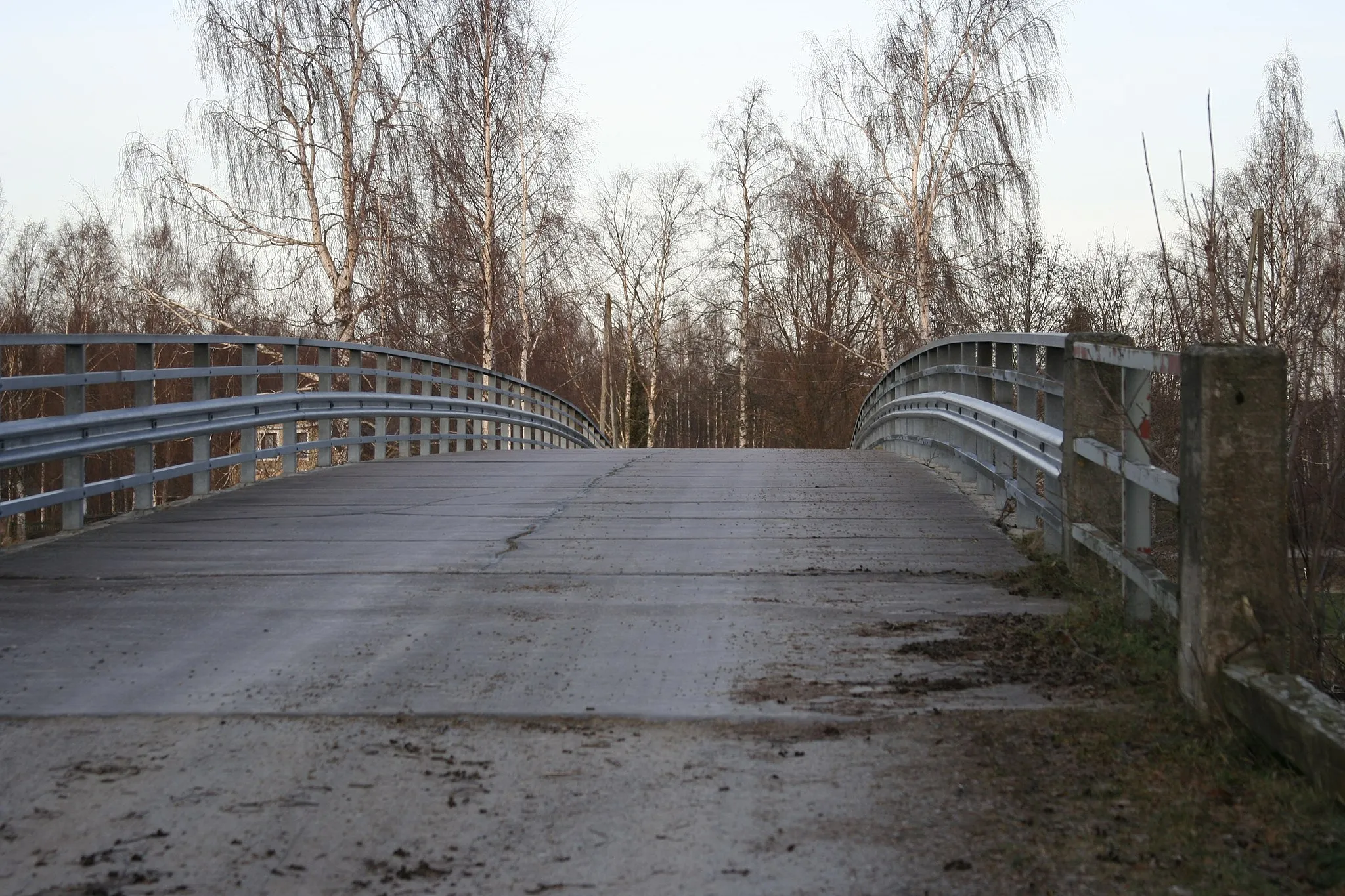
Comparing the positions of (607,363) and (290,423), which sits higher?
(607,363)

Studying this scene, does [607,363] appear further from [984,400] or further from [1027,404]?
[1027,404]

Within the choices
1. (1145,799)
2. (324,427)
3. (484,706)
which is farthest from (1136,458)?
(324,427)

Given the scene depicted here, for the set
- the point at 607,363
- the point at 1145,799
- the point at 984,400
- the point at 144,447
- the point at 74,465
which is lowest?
the point at 1145,799

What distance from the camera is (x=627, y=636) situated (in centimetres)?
596

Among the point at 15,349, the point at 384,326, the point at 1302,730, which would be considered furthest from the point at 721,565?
the point at 15,349

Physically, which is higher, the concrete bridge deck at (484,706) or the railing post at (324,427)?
the railing post at (324,427)

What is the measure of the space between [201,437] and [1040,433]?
266 inches

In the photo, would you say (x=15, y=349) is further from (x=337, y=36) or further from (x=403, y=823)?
(x=403, y=823)

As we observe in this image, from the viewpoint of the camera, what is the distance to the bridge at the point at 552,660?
3.64 metres

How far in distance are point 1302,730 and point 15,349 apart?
163ft

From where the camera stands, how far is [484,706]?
4875mm

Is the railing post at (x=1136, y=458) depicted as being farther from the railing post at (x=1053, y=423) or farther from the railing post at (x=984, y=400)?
the railing post at (x=984, y=400)

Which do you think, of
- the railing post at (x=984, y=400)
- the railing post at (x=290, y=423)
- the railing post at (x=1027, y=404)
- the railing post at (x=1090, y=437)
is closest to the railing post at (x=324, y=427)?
the railing post at (x=290, y=423)

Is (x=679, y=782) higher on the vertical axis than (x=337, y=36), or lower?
lower
